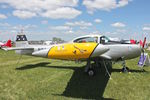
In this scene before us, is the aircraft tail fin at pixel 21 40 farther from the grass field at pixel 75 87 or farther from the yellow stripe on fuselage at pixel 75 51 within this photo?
the yellow stripe on fuselage at pixel 75 51

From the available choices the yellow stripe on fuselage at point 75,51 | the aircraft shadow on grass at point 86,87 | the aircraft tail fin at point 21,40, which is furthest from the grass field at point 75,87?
the aircraft tail fin at point 21,40

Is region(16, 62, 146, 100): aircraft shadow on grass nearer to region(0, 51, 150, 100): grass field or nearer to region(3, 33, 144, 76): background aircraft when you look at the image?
region(0, 51, 150, 100): grass field

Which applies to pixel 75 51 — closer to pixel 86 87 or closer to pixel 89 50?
pixel 89 50

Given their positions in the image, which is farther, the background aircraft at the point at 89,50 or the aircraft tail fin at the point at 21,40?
the aircraft tail fin at the point at 21,40

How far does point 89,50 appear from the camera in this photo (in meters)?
5.91

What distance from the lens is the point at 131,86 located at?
7184mm

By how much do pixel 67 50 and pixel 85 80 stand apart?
282 centimetres

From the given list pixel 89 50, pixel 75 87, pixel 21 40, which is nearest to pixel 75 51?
pixel 89 50

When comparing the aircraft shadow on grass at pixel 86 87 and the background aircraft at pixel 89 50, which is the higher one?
the background aircraft at pixel 89 50

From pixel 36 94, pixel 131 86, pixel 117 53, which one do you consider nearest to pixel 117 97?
pixel 131 86

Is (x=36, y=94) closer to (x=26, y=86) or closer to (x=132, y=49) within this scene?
(x=26, y=86)

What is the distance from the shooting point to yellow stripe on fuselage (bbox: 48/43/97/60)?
592 cm

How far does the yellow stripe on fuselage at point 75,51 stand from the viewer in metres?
5.92

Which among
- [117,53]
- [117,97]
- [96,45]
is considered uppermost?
[96,45]
